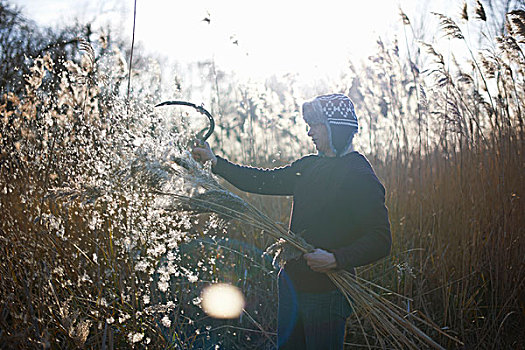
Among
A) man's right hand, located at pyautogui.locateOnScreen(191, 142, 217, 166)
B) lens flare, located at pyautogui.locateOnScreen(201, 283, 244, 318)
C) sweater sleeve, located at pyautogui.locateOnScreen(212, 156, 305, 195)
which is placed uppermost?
man's right hand, located at pyautogui.locateOnScreen(191, 142, 217, 166)

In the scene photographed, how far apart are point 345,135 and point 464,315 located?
1472mm

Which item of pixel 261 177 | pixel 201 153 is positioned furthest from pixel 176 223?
pixel 261 177

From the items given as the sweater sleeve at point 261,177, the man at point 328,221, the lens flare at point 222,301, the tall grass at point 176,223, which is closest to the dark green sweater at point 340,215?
the man at point 328,221

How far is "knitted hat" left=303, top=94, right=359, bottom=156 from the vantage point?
196 cm

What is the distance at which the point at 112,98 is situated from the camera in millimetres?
2291

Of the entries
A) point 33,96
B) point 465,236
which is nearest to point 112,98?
point 33,96

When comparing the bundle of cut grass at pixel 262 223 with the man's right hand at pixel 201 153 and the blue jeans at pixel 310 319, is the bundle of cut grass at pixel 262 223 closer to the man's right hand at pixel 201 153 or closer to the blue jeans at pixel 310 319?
the blue jeans at pixel 310 319

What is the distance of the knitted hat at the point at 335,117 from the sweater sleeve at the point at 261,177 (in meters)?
0.35

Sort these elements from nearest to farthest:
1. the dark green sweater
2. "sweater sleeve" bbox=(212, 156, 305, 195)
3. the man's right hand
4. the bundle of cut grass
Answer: the bundle of cut grass
the dark green sweater
the man's right hand
"sweater sleeve" bbox=(212, 156, 305, 195)

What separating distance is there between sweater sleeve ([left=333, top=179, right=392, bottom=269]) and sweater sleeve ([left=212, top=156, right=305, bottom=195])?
0.51 m

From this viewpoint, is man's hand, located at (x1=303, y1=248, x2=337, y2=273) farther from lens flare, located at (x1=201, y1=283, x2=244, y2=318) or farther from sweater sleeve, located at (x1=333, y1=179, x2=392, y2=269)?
lens flare, located at (x1=201, y1=283, x2=244, y2=318)

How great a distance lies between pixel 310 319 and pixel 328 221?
1.51ft

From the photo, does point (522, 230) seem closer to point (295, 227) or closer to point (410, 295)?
point (410, 295)

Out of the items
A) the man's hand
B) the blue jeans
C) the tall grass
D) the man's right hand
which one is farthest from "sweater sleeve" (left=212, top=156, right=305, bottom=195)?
the man's hand
